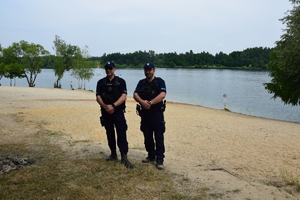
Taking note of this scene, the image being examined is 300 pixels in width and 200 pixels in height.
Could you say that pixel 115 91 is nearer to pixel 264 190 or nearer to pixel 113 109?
pixel 113 109

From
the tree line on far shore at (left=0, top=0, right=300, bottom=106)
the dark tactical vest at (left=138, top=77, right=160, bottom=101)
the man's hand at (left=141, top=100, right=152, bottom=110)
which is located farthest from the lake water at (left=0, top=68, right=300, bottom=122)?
the man's hand at (left=141, top=100, right=152, bottom=110)

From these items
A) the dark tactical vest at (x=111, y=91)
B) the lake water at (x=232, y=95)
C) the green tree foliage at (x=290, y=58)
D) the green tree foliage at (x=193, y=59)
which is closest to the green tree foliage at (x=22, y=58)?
the lake water at (x=232, y=95)

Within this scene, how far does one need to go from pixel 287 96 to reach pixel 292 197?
20213mm

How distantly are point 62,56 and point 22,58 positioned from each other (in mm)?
10407

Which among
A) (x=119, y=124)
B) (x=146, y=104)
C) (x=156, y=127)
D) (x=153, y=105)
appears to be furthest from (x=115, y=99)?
(x=156, y=127)

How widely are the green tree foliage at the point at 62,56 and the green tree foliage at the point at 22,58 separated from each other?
14.4ft

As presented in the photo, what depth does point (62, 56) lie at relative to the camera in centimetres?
5291

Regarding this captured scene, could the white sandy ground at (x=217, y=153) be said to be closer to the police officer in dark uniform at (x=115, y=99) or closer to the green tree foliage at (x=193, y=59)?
the police officer in dark uniform at (x=115, y=99)

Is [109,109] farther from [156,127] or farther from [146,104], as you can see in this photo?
[156,127]

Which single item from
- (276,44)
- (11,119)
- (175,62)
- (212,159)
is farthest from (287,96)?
(175,62)

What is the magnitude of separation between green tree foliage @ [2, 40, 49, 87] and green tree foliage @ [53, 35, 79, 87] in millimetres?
4378

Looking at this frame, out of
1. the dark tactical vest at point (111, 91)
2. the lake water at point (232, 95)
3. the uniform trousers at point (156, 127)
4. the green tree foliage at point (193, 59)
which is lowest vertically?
the lake water at point (232, 95)

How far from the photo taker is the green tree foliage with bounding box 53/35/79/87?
51719 mm

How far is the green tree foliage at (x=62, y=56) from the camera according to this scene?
51719 millimetres
